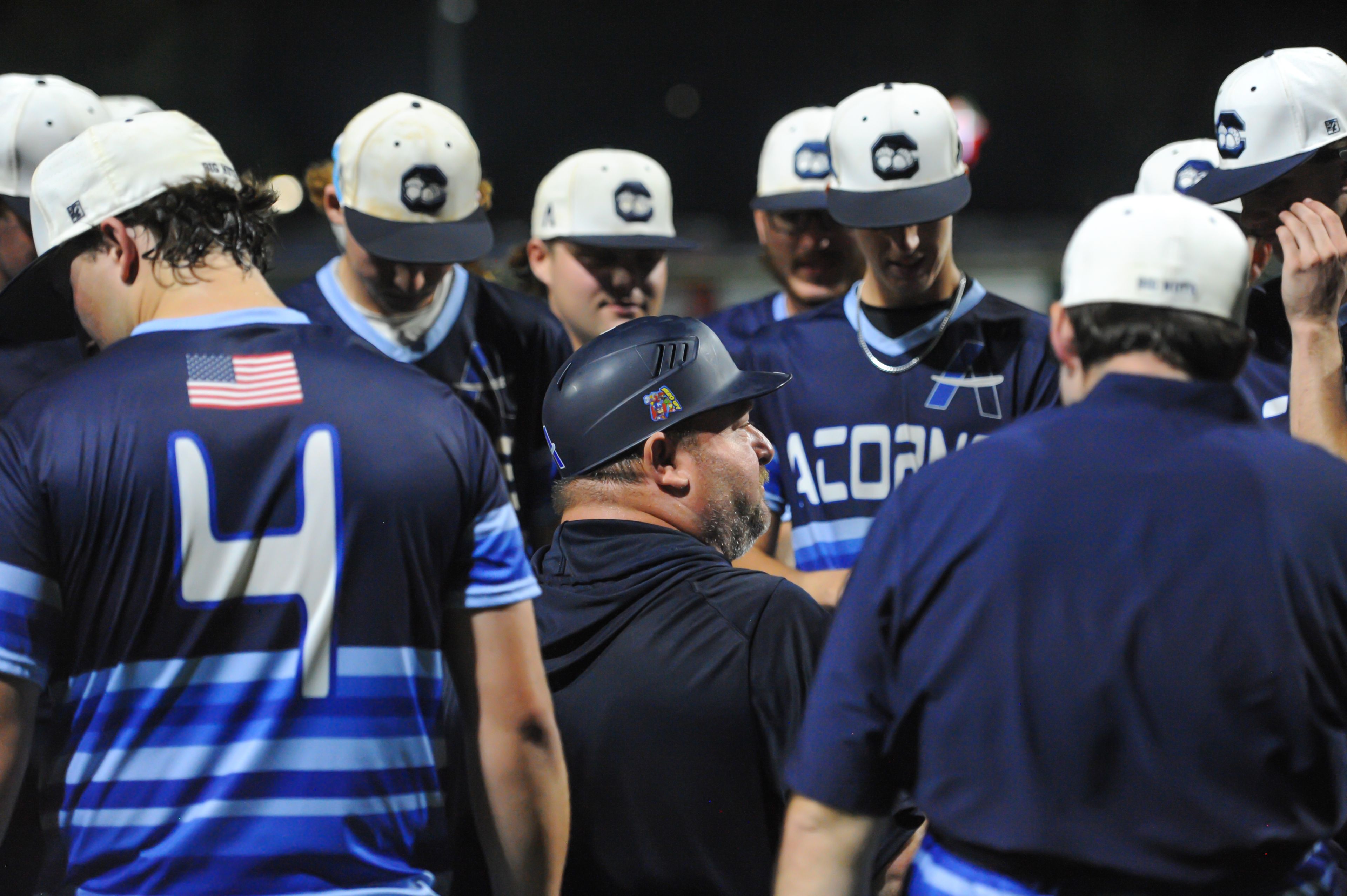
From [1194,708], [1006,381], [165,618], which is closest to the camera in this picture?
[1194,708]

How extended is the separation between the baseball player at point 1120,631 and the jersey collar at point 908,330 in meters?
2.04

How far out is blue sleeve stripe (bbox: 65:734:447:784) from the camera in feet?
6.50

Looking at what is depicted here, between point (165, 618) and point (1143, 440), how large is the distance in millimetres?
1436

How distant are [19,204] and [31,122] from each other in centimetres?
34

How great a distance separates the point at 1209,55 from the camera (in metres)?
14.0

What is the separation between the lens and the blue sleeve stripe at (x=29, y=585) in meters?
1.92

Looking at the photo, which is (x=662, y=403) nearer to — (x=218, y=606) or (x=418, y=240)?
(x=218, y=606)

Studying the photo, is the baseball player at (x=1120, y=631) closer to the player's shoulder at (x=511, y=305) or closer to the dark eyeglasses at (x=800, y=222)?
the player's shoulder at (x=511, y=305)

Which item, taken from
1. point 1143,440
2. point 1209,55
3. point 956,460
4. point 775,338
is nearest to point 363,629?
point 956,460

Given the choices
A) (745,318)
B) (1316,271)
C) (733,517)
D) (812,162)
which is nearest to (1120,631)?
(733,517)

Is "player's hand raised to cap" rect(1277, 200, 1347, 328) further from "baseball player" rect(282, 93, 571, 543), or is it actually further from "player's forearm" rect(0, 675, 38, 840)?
"player's forearm" rect(0, 675, 38, 840)

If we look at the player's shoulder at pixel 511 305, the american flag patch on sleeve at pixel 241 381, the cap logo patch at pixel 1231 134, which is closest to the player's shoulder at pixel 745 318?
the player's shoulder at pixel 511 305

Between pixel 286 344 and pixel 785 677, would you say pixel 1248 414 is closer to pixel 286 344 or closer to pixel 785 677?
pixel 785 677

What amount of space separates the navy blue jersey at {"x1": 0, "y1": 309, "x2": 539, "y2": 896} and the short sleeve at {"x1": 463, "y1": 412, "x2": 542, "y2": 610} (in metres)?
0.10
